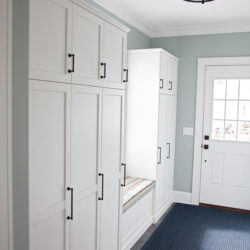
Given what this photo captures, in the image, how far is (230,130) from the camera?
431 cm

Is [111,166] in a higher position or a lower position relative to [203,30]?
lower

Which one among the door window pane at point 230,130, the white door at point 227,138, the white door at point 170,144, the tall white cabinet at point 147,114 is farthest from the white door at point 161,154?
the door window pane at point 230,130

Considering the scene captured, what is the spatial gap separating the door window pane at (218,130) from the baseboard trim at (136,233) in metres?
1.50

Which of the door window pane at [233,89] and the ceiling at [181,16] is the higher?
the ceiling at [181,16]

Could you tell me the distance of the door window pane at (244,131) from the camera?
4227 mm

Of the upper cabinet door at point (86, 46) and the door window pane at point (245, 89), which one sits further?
the door window pane at point (245, 89)

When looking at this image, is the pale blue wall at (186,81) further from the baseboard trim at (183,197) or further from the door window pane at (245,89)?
the door window pane at (245,89)

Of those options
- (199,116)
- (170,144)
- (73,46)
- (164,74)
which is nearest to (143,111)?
(164,74)

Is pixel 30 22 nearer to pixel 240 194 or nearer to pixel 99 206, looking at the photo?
pixel 99 206

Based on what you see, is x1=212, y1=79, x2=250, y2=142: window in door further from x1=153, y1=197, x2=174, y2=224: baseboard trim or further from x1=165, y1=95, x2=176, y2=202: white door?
x1=153, y1=197, x2=174, y2=224: baseboard trim

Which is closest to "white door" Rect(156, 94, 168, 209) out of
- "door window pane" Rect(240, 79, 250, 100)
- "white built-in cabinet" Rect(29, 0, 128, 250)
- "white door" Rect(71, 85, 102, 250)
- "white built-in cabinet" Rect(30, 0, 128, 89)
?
Answer: "door window pane" Rect(240, 79, 250, 100)

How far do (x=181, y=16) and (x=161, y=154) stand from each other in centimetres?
175

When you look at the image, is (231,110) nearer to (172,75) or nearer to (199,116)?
(199,116)

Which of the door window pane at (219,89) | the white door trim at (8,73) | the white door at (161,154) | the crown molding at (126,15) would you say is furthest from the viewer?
the door window pane at (219,89)
